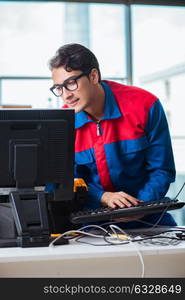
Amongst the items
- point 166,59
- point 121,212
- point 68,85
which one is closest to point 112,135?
point 68,85

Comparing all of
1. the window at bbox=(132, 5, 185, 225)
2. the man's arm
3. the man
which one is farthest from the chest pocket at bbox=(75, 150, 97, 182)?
the window at bbox=(132, 5, 185, 225)

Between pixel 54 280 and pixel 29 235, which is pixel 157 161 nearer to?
pixel 29 235

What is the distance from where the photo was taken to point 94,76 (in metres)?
2.04

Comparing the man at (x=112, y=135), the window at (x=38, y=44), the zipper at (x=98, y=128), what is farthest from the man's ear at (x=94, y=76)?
the window at (x=38, y=44)

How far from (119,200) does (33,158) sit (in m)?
0.38

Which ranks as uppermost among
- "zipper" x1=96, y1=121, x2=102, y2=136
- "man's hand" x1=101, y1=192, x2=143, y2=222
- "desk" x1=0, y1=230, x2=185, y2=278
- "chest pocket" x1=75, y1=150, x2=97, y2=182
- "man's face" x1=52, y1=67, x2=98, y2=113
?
"man's face" x1=52, y1=67, x2=98, y2=113

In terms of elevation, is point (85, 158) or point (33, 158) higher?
point (33, 158)

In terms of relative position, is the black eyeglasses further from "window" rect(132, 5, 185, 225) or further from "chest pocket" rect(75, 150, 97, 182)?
"window" rect(132, 5, 185, 225)

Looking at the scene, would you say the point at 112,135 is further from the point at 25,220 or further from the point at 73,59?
the point at 25,220

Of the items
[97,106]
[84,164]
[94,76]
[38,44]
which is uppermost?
[38,44]

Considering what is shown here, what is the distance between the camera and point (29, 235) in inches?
60.9

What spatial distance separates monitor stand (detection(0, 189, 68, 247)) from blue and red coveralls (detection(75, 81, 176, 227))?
0.42 m

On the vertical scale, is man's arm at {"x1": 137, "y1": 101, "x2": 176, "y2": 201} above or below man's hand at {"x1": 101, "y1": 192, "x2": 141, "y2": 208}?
above

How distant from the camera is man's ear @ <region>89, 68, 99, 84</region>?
6.63 feet
